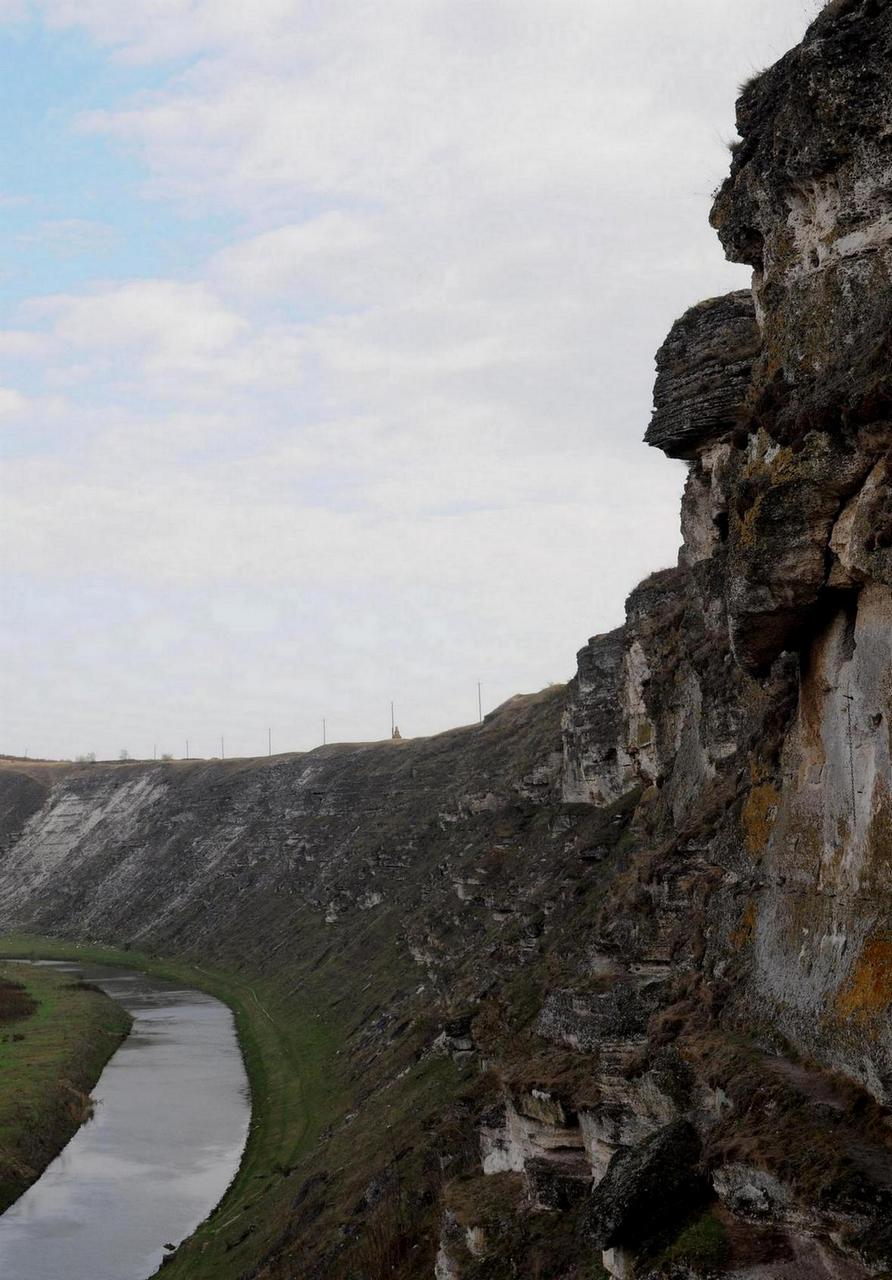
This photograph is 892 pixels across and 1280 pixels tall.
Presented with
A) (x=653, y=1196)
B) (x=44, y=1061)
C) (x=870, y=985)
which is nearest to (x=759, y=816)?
(x=870, y=985)

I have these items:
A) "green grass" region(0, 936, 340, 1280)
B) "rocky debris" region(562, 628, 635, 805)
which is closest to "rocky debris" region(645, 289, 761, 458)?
"green grass" region(0, 936, 340, 1280)

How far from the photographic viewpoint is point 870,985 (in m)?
12.9

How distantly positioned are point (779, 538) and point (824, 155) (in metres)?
4.63

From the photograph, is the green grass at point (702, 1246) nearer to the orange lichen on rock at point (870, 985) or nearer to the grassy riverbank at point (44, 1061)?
the orange lichen on rock at point (870, 985)

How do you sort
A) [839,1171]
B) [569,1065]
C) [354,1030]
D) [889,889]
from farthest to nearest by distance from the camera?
[354,1030] → [569,1065] → [889,889] → [839,1171]

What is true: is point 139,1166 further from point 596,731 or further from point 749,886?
point 749,886

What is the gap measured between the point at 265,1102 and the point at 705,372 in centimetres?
3856

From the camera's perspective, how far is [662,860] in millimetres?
25094

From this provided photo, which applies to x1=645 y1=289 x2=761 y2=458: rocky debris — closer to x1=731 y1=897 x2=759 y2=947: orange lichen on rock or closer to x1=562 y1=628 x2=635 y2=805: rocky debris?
x1=731 y1=897 x2=759 y2=947: orange lichen on rock

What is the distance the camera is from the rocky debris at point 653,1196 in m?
13.7

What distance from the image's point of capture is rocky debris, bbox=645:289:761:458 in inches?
1006

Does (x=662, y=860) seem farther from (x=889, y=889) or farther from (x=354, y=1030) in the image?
(x=354, y=1030)

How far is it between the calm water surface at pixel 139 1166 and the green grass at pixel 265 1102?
0.98 m

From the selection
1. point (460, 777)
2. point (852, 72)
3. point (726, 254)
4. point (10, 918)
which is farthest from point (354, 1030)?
point (10, 918)
